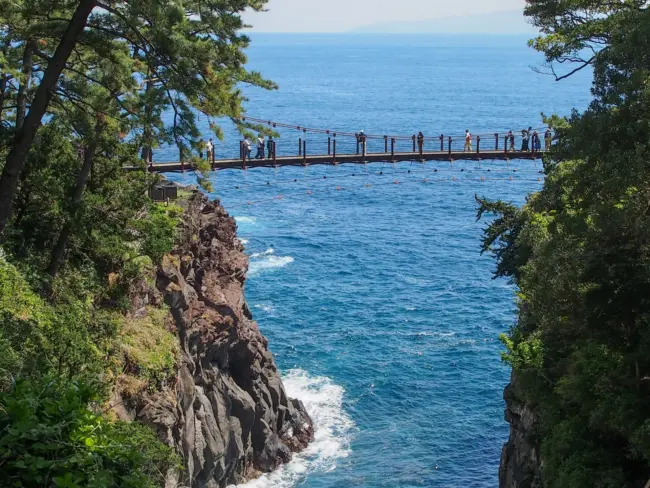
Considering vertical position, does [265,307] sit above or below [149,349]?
below

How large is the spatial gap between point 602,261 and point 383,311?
1549 inches

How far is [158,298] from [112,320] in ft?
15.8

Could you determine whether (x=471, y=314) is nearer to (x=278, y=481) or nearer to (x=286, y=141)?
(x=278, y=481)

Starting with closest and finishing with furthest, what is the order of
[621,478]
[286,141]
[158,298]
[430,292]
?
[621,478], [158,298], [430,292], [286,141]

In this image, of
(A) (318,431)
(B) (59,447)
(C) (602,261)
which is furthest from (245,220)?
(B) (59,447)

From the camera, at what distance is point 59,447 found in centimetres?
1173

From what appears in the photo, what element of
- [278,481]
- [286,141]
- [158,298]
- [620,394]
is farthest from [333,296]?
[286,141]

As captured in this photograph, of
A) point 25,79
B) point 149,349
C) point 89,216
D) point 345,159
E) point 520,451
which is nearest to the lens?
point 25,79

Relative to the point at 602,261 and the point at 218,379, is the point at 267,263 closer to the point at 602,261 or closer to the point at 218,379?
the point at 218,379

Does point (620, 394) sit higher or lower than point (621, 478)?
higher

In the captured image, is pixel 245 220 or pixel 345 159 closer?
pixel 345 159

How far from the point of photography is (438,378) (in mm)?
48094

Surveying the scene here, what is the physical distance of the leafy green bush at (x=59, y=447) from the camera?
11.3 meters

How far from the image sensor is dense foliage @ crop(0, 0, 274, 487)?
12383 millimetres
